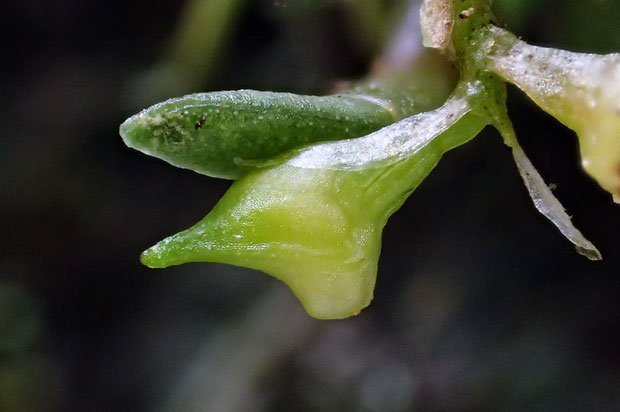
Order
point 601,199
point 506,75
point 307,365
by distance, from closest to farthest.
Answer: point 506,75
point 601,199
point 307,365

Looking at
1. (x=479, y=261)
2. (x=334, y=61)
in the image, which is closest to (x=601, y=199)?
(x=479, y=261)

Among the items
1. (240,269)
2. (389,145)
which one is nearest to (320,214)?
(389,145)

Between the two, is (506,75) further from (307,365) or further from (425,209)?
(307,365)

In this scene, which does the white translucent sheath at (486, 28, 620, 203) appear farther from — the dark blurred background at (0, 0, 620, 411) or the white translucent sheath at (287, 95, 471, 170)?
the dark blurred background at (0, 0, 620, 411)

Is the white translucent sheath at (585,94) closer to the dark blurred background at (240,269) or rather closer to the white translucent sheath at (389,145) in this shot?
the white translucent sheath at (389,145)

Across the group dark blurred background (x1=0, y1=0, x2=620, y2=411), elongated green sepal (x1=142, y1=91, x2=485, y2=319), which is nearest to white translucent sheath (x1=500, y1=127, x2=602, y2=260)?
elongated green sepal (x1=142, y1=91, x2=485, y2=319)

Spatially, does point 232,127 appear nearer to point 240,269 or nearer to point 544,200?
point 544,200
